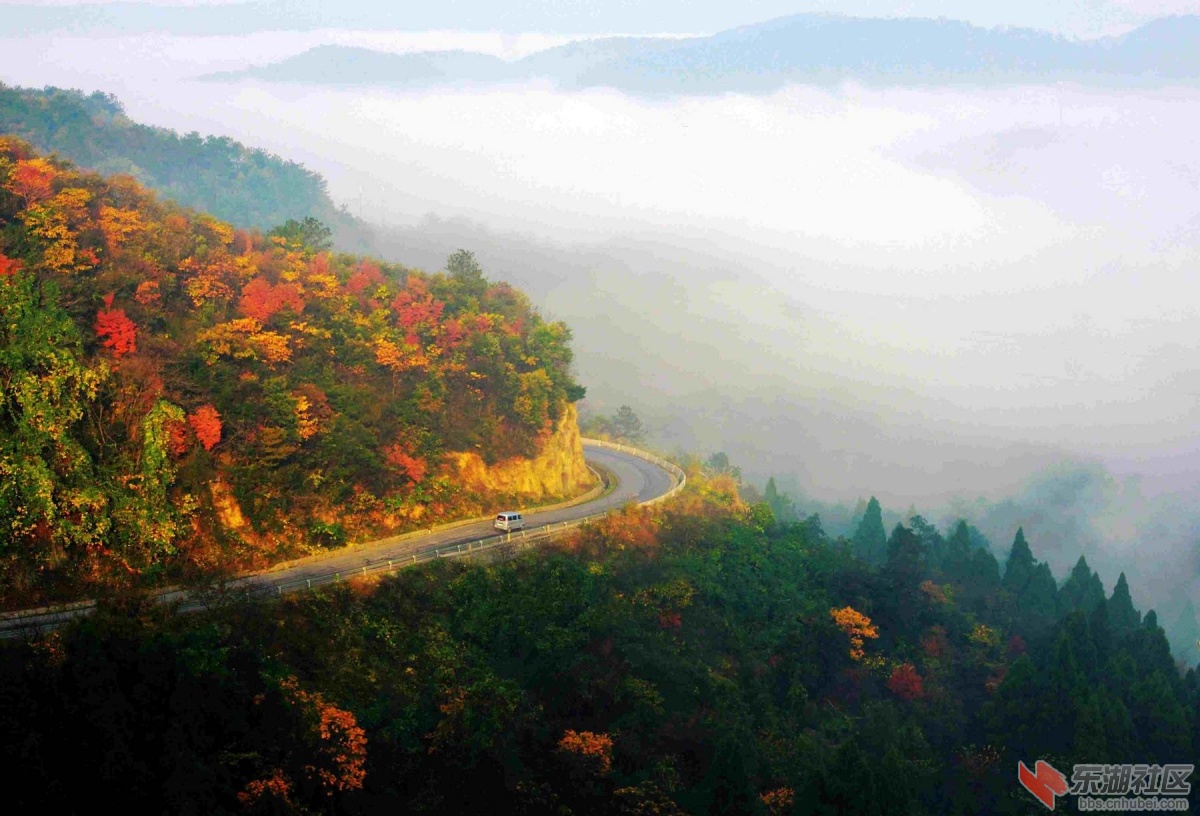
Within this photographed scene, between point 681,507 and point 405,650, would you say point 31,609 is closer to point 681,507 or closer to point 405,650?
point 405,650

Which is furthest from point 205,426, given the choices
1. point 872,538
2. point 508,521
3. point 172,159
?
point 172,159

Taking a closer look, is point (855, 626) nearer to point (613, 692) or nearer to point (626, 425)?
point (613, 692)

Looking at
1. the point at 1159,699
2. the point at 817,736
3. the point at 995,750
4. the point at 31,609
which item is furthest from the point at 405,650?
the point at 1159,699

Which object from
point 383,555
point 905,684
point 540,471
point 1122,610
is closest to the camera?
point 383,555

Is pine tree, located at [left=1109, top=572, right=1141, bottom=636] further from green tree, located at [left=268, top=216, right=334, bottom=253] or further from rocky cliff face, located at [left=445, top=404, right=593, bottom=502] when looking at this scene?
green tree, located at [left=268, top=216, right=334, bottom=253]

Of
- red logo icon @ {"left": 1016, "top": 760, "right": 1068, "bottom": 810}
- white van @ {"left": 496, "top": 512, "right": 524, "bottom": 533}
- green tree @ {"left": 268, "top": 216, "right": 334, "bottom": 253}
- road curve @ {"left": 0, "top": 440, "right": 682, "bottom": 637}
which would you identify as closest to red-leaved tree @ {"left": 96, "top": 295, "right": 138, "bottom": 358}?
road curve @ {"left": 0, "top": 440, "right": 682, "bottom": 637}

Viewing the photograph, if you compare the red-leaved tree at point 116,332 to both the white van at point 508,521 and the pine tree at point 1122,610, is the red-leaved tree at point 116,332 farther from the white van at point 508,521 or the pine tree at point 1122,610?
the pine tree at point 1122,610
